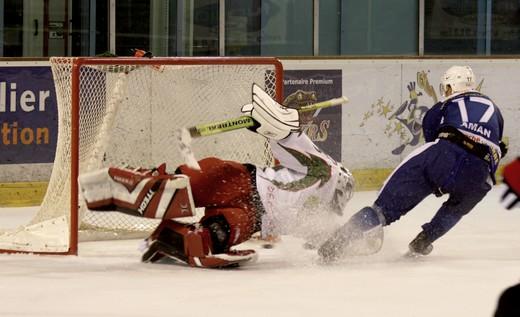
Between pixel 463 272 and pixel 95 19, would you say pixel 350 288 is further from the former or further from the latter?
pixel 95 19

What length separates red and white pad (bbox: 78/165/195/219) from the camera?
17.3 feet

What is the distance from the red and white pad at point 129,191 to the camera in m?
5.29

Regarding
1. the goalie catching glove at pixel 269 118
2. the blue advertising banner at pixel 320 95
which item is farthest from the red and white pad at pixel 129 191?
the blue advertising banner at pixel 320 95

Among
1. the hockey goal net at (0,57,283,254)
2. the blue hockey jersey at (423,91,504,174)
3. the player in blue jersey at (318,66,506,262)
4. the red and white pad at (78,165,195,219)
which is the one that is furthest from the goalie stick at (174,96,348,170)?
the blue hockey jersey at (423,91,504,174)

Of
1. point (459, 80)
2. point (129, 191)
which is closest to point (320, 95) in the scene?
point (459, 80)

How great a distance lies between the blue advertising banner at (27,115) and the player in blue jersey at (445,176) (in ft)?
8.43

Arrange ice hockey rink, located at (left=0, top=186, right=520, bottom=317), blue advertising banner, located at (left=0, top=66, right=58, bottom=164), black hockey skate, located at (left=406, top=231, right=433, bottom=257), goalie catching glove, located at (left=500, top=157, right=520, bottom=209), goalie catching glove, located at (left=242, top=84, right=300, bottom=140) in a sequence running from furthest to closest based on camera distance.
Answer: blue advertising banner, located at (left=0, top=66, right=58, bottom=164)
black hockey skate, located at (left=406, top=231, right=433, bottom=257)
goalie catching glove, located at (left=242, top=84, right=300, bottom=140)
ice hockey rink, located at (left=0, top=186, right=520, bottom=317)
goalie catching glove, located at (left=500, top=157, right=520, bottom=209)

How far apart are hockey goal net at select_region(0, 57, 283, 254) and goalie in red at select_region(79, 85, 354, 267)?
707 mm

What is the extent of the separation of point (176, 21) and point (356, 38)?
1406 mm

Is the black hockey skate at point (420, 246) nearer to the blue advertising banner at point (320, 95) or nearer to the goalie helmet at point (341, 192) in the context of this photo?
the goalie helmet at point (341, 192)

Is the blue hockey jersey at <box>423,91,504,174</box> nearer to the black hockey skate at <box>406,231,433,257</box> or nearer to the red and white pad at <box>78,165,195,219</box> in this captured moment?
the black hockey skate at <box>406,231,433,257</box>

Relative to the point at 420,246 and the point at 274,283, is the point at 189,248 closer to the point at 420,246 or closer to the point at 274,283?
the point at 274,283

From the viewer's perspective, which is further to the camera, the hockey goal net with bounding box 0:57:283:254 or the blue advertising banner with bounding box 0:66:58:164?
the blue advertising banner with bounding box 0:66:58:164

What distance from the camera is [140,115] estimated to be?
6.37 m
